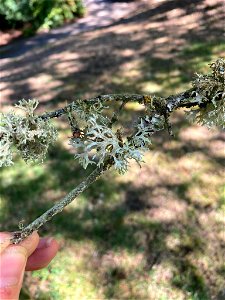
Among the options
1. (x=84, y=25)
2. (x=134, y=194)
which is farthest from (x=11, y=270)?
(x=84, y=25)

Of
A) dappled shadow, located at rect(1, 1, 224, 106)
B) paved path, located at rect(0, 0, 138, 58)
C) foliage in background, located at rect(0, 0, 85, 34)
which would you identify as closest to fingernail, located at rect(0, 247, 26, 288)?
dappled shadow, located at rect(1, 1, 224, 106)

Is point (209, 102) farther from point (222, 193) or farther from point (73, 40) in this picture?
point (73, 40)

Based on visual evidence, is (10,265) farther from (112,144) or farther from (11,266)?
(112,144)

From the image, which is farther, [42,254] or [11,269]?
[42,254]

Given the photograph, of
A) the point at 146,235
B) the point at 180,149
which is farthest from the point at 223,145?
the point at 146,235

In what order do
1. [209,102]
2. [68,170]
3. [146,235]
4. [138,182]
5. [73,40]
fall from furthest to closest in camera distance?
[73,40] → [68,170] → [138,182] → [146,235] → [209,102]

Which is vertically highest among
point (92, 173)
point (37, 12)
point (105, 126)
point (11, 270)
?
point (105, 126)

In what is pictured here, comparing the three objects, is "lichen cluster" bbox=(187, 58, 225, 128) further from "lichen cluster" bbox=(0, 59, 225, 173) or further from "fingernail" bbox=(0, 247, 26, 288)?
"fingernail" bbox=(0, 247, 26, 288)

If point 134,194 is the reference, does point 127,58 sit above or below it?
above

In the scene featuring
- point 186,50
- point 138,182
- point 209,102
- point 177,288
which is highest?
point 209,102
